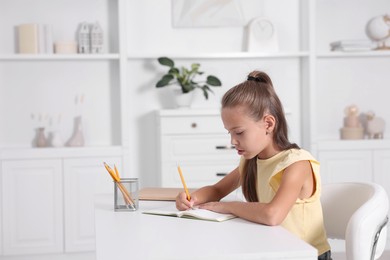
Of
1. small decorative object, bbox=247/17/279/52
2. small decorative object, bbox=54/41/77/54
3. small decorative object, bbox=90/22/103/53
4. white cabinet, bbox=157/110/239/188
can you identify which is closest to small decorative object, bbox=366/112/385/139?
small decorative object, bbox=247/17/279/52

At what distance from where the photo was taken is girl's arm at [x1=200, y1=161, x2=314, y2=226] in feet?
5.53

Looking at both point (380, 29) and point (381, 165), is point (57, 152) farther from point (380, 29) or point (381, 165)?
point (380, 29)

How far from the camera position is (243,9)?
4457 millimetres

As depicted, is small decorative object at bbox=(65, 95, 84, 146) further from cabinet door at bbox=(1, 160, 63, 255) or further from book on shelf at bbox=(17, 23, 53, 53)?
book on shelf at bbox=(17, 23, 53, 53)

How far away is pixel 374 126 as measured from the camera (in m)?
4.43

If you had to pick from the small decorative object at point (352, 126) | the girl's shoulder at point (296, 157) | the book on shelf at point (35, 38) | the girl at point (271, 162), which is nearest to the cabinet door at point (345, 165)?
the small decorative object at point (352, 126)

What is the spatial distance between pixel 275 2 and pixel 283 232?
315 cm

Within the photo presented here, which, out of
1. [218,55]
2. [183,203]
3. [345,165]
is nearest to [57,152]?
[218,55]

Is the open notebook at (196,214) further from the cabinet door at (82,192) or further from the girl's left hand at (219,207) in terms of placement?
the cabinet door at (82,192)

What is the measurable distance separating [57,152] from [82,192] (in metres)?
0.29

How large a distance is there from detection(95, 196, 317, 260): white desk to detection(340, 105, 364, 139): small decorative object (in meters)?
2.82

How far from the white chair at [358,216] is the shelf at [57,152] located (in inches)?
85.8

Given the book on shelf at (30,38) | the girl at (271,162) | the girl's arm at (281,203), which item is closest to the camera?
the girl's arm at (281,203)

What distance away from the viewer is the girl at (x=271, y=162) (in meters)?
1.80
